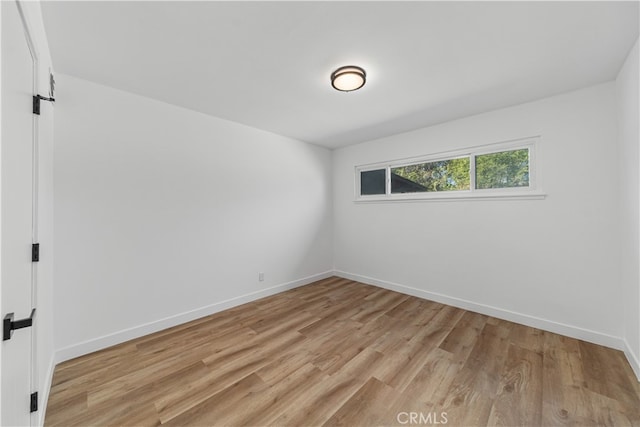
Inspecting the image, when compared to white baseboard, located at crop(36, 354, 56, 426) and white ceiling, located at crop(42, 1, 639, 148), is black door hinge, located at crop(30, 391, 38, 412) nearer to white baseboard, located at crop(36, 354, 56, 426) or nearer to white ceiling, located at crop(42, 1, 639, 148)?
white baseboard, located at crop(36, 354, 56, 426)

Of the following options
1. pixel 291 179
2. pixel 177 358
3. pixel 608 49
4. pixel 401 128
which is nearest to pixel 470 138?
pixel 401 128

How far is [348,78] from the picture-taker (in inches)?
81.4

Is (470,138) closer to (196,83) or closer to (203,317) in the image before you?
(196,83)

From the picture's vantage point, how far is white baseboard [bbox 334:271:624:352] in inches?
89.0

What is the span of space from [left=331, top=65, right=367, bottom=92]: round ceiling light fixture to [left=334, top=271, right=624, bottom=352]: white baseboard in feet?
9.51

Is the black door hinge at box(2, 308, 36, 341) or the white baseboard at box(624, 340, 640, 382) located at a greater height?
the black door hinge at box(2, 308, 36, 341)

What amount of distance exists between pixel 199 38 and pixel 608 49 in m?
3.00

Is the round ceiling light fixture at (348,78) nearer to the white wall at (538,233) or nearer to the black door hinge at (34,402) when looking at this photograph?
the white wall at (538,233)

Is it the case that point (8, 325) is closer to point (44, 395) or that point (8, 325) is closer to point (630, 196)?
point (44, 395)

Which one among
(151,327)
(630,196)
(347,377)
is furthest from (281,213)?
(630,196)

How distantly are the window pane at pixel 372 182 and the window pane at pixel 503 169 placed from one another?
1.42 m

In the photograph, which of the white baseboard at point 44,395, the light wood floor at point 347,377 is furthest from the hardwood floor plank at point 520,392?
the white baseboard at point 44,395

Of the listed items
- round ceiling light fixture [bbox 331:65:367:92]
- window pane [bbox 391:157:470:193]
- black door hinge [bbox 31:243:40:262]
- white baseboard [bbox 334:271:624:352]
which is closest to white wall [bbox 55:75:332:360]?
black door hinge [bbox 31:243:40:262]

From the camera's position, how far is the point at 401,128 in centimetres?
353
